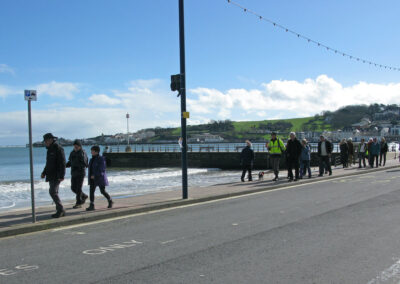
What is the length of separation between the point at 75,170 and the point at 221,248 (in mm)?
5341

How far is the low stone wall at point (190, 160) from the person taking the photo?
146 ft

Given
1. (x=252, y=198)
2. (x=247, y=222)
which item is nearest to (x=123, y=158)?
(x=252, y=198)

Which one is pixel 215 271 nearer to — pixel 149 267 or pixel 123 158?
pixel 149 267

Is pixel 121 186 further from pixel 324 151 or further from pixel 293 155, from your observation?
pixel 324 151

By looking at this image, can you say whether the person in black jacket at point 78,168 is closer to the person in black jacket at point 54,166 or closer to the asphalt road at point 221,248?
the person in black jacket at point 54,166

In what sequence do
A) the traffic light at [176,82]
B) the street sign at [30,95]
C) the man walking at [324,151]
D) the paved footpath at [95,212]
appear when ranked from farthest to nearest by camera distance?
the man walking at [324,151] → the traffic light at [176,82] → the street sign at [30,95] → the paved footpath at [95,212]

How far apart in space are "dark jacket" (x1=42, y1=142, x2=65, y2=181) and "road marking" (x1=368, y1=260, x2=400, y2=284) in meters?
6.04

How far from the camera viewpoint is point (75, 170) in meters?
9.83

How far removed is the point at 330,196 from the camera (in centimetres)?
1144

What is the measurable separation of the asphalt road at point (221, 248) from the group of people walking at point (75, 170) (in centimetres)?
109

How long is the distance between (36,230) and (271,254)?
4.48 meters

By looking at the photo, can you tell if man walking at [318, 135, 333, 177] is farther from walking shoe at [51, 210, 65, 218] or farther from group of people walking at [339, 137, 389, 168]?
walking shoe at [51, 210, 65, 218]

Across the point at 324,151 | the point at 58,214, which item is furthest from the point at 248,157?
the point at 58,214

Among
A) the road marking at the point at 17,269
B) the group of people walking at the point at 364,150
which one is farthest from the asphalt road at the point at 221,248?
the group of people walking at the point at 364,150
